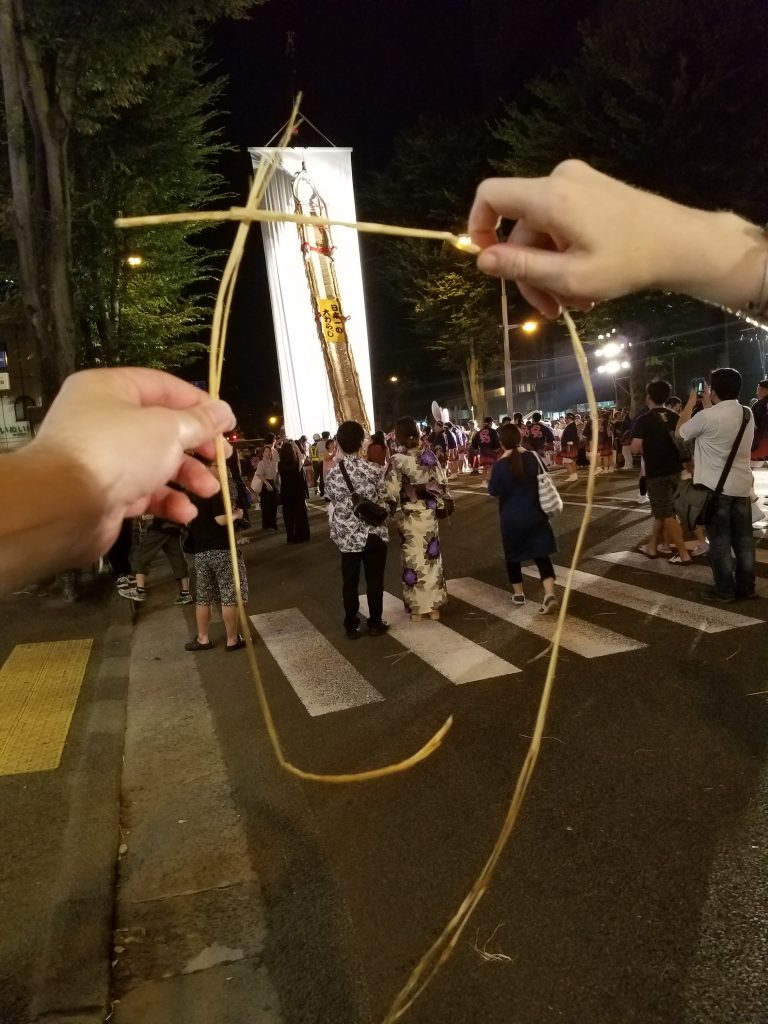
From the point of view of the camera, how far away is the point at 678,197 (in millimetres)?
22312

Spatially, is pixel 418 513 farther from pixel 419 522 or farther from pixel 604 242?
pixel 604 242

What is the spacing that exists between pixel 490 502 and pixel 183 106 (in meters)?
11.4

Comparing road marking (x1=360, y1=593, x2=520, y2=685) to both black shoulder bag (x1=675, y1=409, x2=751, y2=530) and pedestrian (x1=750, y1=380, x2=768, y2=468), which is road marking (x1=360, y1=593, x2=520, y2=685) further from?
pedestrian (x1=750, y1=380, x2=768, y2=468)

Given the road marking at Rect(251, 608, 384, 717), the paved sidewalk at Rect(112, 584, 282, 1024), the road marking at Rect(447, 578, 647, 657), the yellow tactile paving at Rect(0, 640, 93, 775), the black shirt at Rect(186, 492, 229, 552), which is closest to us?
the paved sidewalk at Rect(112, 584, 282, 1024)

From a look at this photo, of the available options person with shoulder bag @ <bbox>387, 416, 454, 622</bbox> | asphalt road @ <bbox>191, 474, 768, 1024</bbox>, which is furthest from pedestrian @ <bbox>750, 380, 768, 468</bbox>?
person with shoulder bag @ <bbox>387, 416, 454, 622</bbox>

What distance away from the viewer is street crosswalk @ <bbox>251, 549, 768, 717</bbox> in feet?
20.6

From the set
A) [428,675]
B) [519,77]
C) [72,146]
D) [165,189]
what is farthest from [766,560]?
[519,77]

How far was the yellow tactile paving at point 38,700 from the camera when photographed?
5.16 metres

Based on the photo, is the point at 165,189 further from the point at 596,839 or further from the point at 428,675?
the point at 596,839

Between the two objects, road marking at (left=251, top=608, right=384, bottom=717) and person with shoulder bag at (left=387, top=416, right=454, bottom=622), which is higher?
person with shoulder bag at (left=387, top=416, right=454, bottom=622)

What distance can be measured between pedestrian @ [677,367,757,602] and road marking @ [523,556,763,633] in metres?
0.37

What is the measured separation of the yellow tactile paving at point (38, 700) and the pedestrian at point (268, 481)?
783cm

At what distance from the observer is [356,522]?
7590mm

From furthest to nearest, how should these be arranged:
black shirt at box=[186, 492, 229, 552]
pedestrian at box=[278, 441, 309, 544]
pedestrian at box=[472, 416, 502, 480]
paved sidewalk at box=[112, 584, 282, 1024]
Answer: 1. pedestrian at box=[472, 416, 502, 480]
2. pedestrian at box=[278, 441, 309, 544]
3. black shirt at box=[186, 492, 229, 552]
4. paved sidewalk at box=[112, 584, 282, 1024]
